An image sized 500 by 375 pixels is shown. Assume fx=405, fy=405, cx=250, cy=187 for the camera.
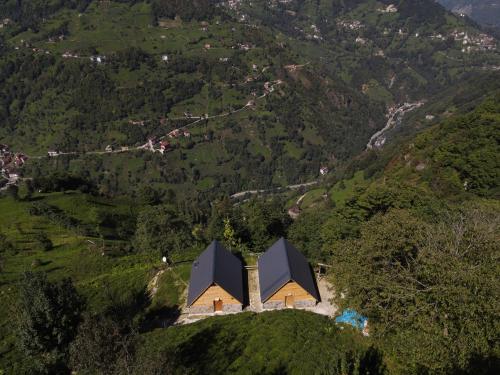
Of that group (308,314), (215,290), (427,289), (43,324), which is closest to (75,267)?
(215,290)

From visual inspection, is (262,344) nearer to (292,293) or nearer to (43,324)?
(292,293)

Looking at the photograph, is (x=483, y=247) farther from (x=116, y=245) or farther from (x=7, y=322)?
(x=116, y=245)

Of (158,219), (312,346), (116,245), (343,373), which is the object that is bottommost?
(116,245)

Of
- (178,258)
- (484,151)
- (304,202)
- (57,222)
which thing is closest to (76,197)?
(57,222)

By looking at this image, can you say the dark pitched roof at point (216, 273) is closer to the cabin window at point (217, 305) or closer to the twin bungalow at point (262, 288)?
the twin bungalow at point (262, 288)

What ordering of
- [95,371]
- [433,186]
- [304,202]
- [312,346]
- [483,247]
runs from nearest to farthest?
[95,371], [483,247], [312,346], [433,186], [304,202]

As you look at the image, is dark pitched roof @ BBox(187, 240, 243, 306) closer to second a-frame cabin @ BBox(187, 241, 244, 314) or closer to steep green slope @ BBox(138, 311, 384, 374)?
second a-frame cabin @ BBox(187, 241, 244, 314)

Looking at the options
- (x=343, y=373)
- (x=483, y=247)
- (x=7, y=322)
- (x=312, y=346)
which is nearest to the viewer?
(x=343, y=373)

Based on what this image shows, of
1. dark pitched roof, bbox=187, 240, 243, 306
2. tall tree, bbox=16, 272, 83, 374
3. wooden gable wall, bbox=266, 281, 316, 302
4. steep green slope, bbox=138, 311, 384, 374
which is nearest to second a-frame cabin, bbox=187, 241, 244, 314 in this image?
dark pitched roof, bbox=187, 240, 243, 306
